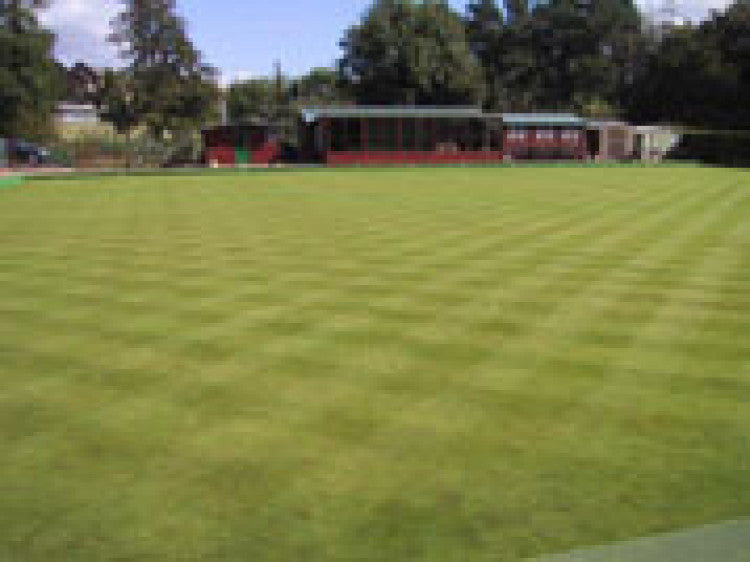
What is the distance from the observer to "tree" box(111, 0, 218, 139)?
240 feet

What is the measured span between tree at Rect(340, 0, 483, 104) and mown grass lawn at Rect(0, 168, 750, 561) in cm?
6918

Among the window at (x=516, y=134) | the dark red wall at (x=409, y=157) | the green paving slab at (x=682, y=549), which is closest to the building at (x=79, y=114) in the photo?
the dark red wall at (x=409, y=157)

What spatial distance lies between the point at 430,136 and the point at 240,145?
12799 millimetres

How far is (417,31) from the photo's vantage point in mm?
81938

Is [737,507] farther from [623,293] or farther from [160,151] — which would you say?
[160,151]

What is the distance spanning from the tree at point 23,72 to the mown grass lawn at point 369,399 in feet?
172

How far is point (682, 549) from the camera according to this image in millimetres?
3867

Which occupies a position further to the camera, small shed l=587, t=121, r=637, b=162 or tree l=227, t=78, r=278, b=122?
tree l=227, t=78, r=278, b=122

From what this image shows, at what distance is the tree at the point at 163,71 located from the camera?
73000 millimetres

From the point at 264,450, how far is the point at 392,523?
1255 mm

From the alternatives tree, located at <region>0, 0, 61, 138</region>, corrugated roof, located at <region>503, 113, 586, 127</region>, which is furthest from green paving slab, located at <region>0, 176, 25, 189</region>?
corrugated roof, located at <region>503, 113, 586, 127</region>

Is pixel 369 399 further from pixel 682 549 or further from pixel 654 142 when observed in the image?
pixel 654 142

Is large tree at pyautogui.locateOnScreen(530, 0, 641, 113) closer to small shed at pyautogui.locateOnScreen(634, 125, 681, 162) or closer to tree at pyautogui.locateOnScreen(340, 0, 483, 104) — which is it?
tree at pyautogui.locateOnScreen(340, 0, 483, 104)

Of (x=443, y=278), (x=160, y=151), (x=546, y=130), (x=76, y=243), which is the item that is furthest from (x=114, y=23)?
(x=443, y=278)
